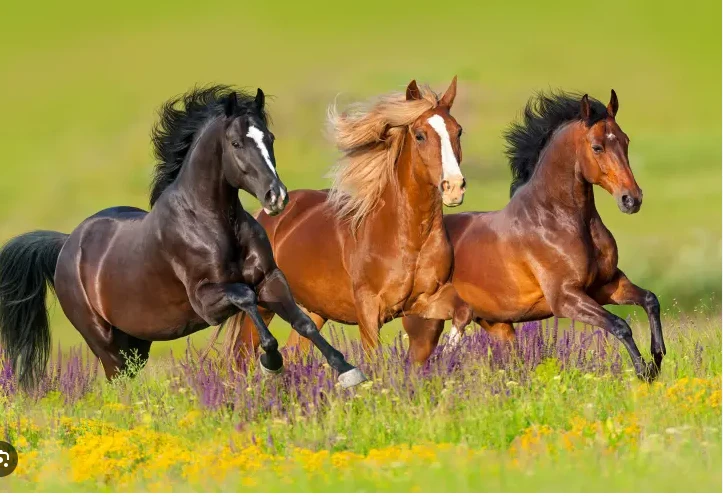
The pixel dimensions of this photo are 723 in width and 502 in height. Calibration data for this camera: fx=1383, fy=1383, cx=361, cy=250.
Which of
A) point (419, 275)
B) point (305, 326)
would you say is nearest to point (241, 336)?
point (419, 275)

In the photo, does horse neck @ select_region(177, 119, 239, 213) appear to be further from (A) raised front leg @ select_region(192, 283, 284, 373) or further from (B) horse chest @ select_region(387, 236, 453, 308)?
(B) horse chest @ select_region(387, 236, 453, 308)

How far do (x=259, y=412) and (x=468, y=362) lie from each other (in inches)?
59.0

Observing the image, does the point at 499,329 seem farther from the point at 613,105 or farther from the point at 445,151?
the point at 445,151

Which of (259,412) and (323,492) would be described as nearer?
(323,492)

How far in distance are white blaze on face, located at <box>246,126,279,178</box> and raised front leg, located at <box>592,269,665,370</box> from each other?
9.85 ft

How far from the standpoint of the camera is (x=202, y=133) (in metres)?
9.16

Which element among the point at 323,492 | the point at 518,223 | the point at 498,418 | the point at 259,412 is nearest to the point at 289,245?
the point at 518,223

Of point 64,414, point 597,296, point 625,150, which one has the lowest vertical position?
point 64,414

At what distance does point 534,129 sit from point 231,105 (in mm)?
3076

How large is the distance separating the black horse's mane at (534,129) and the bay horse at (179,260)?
2675 mm

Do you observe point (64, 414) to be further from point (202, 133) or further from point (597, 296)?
point (597, 296)

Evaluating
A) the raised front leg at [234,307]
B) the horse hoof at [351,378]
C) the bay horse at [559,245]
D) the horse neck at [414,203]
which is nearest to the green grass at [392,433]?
the horse hoof at [351,378]

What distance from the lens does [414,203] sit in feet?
32.7

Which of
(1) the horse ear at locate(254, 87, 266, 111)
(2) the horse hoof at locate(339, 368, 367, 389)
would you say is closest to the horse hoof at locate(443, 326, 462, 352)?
(2) the horse hoof at locate(339, 368, 367, 389)
